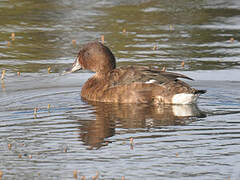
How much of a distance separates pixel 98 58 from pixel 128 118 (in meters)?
2.52

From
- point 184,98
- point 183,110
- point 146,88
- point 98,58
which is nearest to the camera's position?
point 183,110

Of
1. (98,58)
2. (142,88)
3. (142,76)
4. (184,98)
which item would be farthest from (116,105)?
(98,58)

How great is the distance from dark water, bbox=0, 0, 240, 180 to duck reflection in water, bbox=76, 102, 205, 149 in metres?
0.02

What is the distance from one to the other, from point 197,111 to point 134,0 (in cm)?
1217

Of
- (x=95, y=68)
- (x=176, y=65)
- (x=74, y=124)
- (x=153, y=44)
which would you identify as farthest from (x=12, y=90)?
(x=153, y=44)

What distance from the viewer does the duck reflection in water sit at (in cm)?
857

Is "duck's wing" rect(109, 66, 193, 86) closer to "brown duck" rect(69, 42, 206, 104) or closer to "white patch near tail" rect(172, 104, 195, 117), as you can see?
"brown duck" rect(69, 42, 206, 104)

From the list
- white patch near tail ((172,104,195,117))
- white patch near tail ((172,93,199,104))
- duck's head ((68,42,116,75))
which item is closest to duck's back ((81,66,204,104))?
white patch near tail ((172,93,199,104))

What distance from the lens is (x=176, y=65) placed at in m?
13.7

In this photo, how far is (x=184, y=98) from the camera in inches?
419

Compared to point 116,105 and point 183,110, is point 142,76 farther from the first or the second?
point 183,110

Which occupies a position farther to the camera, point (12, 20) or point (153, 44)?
point (12, 20)

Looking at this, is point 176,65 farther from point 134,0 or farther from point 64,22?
point 134,0

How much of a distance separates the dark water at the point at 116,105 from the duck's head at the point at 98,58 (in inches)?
22.3
